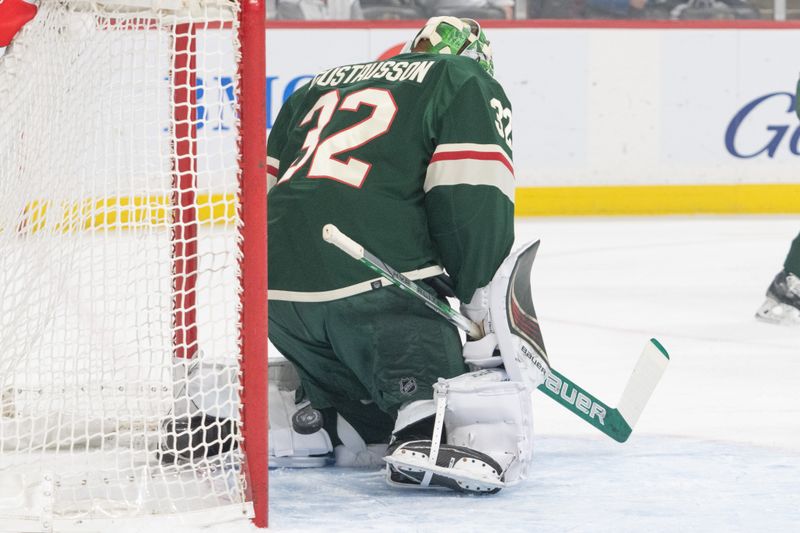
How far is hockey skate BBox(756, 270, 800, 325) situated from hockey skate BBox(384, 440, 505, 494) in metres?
2.20

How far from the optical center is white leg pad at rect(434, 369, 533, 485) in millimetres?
2113

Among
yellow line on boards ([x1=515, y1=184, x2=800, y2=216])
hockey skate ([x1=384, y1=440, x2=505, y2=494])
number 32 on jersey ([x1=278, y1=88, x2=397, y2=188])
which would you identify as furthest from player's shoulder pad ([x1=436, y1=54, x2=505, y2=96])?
yellow line on boards ([x1=515, y1=184, x2=800, y2=216])

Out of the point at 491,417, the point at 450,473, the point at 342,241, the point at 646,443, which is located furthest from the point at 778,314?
the point at 342,241

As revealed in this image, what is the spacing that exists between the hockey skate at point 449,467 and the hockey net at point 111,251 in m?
0.26

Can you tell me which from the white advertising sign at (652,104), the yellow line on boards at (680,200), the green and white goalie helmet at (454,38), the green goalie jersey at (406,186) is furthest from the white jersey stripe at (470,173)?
the yellow line on boards at (680,200)

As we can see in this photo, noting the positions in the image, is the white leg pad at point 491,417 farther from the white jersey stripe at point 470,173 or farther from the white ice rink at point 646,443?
the white jersey stripe at point 470,173

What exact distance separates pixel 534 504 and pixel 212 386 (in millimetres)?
575

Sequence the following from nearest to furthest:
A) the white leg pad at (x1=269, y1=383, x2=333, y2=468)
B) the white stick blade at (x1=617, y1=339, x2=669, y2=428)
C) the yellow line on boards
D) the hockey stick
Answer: the hockey stick
the white leg pad at (x1=269, y1=383, x2=333, y2=468)
the white stick blade at (x1=617, y1=339, x2=669, y2=428)
the yellow line on boards

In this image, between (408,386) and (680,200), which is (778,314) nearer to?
(408,386)

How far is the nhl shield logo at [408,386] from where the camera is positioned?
2.16 meters

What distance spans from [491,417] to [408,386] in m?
0.14

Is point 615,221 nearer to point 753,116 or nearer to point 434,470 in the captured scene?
point 753,116

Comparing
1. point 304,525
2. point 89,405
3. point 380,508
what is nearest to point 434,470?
point 380,508

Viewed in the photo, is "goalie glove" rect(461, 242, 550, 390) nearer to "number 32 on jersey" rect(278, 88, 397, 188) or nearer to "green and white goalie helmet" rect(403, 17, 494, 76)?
"number 32 on jersey" rect(278, 88, 397, 188)
